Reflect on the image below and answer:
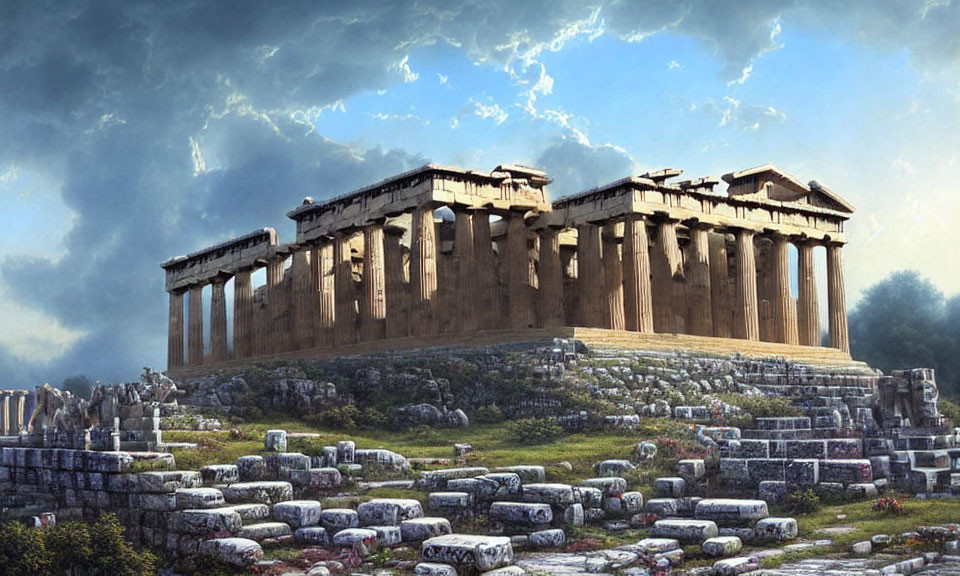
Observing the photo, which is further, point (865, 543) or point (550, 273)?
point (550, 273)

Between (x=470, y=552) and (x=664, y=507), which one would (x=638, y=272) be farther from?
(x=470, y=552)

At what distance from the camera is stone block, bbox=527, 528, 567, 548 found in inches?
800

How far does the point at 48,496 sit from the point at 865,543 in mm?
18002

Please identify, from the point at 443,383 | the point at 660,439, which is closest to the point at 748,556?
the point at 660,439

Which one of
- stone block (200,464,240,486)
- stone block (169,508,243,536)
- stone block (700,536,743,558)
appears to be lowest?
stone block (700,536,743,558)

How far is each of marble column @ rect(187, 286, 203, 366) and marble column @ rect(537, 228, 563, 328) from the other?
2348cm

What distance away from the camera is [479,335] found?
44.5 m

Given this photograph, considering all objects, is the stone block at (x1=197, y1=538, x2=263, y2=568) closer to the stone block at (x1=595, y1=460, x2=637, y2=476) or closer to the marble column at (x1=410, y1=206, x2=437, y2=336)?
the stone block at (x1=595, y1=460, x2=637, y2=476)

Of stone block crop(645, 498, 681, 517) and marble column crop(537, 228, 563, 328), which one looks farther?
marble column crop(537, 228, 563, 328)

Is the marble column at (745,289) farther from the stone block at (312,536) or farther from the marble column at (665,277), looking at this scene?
the stone block at (312,536)

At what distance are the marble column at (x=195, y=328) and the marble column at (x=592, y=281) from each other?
1007 inches

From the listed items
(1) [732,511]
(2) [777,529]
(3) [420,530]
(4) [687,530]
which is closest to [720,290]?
(1) [732,511]

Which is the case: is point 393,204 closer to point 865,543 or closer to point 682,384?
point 682,384

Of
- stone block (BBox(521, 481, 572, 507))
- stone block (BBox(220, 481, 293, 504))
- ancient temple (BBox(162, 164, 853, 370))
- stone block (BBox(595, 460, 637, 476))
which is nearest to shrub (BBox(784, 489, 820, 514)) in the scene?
stone block (BBox(595, 460, 637, 476))
